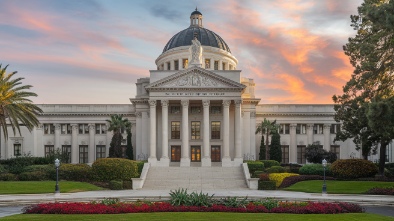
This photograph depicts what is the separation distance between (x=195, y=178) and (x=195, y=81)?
15781mm

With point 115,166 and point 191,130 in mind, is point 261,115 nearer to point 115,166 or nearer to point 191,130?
point 191,130

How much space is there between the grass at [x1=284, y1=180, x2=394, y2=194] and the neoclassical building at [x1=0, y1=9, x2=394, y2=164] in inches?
690

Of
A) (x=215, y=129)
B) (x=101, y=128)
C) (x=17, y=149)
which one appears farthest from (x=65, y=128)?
(x=215, y=129)

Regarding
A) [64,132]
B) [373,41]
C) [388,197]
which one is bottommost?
[388,197]

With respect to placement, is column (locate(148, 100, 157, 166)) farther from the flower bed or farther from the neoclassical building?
the flower bed

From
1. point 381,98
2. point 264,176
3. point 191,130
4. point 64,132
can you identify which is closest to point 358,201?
point 381,98

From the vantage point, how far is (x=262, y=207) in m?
27.2

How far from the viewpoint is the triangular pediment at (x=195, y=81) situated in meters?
67.2

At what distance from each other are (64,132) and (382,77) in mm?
56483

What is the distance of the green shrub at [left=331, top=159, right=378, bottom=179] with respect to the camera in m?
54.5

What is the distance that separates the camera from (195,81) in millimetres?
67688

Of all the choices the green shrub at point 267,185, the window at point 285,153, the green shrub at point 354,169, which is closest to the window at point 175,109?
the window at point 285,153

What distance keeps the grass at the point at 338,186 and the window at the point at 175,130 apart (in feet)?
81.8

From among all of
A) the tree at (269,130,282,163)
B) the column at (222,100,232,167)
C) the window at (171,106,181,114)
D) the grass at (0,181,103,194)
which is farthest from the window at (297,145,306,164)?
→ the grass at (0,181,103,194)
